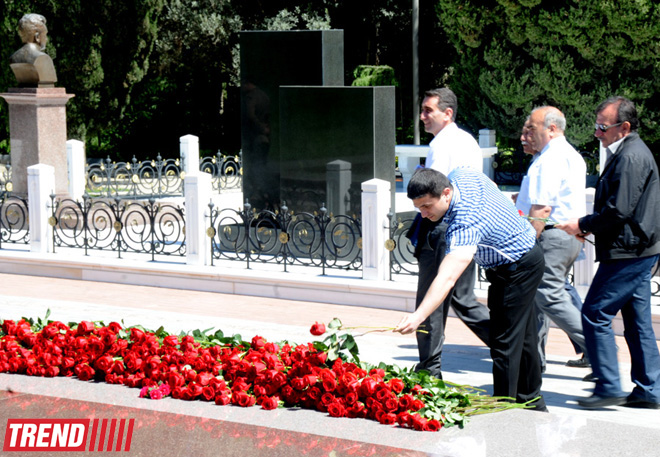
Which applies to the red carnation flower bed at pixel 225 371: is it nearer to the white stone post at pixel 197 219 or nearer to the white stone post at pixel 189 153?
the white stone post at pixel 197 219

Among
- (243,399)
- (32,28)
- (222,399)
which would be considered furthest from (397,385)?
(32,28)

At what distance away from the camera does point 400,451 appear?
4434mm

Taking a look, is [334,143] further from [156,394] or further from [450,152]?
[156,394]

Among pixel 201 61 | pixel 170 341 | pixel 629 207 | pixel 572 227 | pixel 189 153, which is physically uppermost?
pixel 201 61

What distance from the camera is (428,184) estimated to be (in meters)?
5.11

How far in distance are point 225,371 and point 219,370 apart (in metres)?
0.03

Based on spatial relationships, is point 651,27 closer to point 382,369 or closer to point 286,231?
point 286,231

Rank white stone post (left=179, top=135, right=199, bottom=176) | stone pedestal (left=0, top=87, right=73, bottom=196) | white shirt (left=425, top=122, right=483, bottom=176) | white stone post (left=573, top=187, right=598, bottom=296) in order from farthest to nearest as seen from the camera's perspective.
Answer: white stone post (left=179, top=135, right=199, bottom=176) → stone pedestal (left=0, top=87, right=73, bottom=196) → white stone post (left=573, top=187, right=598, bottom=296) → white shirt (left=425, top=122, right=483, bottom=176)

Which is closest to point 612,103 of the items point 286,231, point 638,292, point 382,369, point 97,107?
point 638,292

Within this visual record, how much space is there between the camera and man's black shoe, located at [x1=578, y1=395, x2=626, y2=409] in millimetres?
6168

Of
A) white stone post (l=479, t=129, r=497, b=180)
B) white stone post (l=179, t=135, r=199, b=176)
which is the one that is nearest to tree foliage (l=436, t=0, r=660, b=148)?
white stone post (l=479, t=129, r=497, b=180)

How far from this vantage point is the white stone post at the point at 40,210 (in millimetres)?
11961

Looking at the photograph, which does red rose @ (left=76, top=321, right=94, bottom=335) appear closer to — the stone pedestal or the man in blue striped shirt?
the man in blue striped shirt

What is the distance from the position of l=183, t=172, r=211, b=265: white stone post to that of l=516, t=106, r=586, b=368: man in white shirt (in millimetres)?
4746
